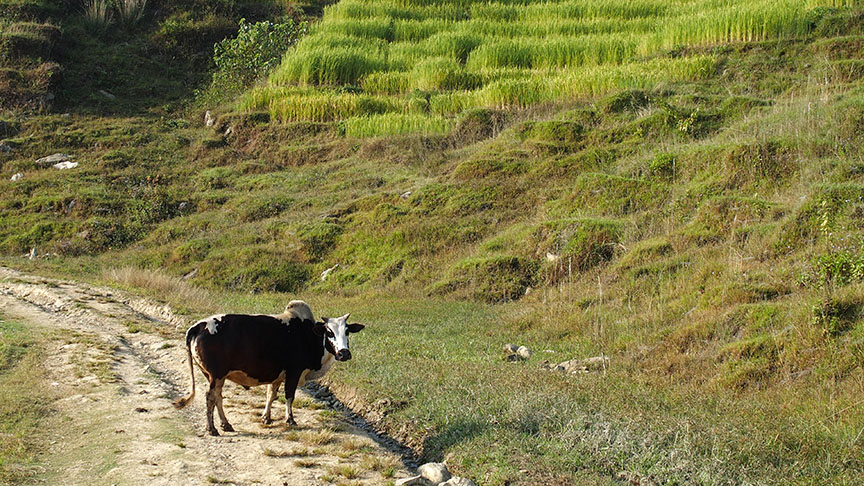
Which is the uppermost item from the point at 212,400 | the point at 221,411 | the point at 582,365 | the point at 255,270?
the point at 212,400

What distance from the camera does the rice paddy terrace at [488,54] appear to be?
24.9 metres

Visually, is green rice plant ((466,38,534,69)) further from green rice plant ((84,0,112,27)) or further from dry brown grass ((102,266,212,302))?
green rice plant ((84,0,112,27))

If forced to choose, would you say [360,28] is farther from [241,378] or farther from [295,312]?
[241,378]

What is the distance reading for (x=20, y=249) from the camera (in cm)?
2220

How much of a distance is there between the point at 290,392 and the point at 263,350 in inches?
21.3

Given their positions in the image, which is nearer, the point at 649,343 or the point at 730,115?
the point at 649,343

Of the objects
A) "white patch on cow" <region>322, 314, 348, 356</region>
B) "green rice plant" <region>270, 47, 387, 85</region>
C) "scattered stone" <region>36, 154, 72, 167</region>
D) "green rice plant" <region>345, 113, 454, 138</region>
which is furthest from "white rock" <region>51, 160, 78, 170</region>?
"white patch on cow" <region>322, 314, 348, 356</region>

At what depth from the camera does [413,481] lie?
22.4 feet

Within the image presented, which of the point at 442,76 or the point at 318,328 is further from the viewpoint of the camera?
the point at 442,76

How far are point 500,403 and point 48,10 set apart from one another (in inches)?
1392

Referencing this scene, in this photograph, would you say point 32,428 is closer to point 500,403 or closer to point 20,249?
point 500,403

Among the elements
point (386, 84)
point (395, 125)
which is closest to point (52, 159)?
point (395, 125)

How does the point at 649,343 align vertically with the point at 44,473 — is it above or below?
below

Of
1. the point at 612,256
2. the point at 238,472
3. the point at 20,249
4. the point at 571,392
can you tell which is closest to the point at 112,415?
the point at 238,472
